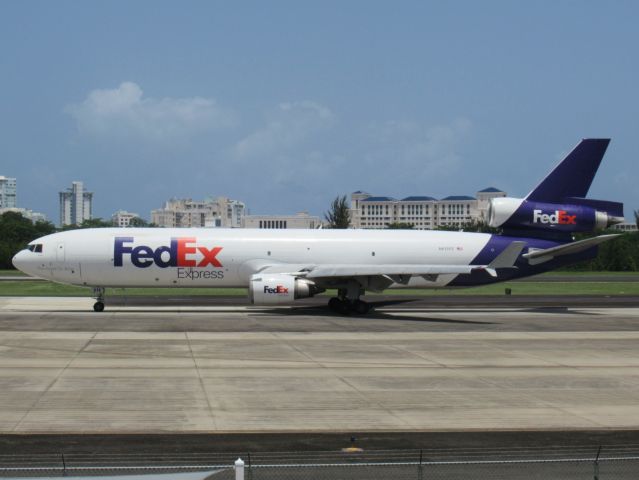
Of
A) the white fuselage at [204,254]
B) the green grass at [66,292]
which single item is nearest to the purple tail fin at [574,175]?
the white fuselage at [204,254]

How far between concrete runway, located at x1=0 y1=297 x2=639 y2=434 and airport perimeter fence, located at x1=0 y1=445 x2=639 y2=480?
221cm

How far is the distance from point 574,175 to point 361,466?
36.1 metres

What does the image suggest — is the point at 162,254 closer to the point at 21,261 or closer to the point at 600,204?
the point at 21,261

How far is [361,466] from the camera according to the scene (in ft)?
38.2

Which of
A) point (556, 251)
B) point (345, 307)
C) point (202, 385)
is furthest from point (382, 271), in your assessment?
point (202, 385)

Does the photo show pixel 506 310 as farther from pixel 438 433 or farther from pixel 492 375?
pixel 438 433

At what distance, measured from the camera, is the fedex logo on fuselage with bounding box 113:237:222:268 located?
136 feet

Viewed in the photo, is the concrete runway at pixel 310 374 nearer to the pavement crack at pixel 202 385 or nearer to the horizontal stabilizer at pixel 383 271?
the pavement crack at pixel 202 385

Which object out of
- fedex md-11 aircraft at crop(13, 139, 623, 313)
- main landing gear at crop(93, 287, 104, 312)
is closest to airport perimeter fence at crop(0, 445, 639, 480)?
fedex md-11 aircraft at crop(13, 139, 623, 313)

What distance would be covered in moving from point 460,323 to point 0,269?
9124 centimetres

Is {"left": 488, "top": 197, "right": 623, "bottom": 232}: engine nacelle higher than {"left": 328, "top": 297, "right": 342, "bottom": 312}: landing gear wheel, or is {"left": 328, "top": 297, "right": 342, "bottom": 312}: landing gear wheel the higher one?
{"left": 488, "top": 197, "right": 623, "bottom": 232}: engine nacelle

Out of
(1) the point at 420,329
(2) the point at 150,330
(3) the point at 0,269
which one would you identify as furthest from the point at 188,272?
(3) the point at 0,269

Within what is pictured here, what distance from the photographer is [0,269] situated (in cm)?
11281

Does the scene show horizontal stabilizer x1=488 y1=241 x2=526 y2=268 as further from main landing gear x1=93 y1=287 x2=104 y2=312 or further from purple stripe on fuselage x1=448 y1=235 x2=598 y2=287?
main landing gear x1=93 y1=287 x2=104 y2=312
